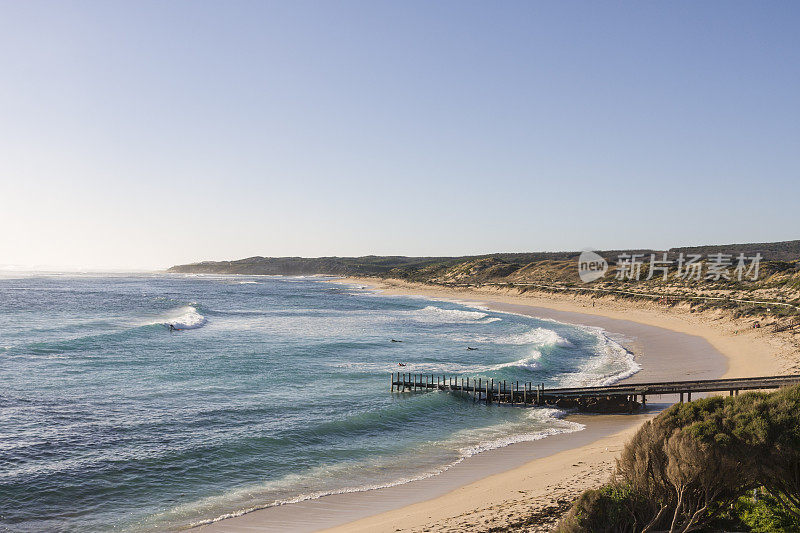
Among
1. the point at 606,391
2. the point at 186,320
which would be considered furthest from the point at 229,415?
the point at 186,320

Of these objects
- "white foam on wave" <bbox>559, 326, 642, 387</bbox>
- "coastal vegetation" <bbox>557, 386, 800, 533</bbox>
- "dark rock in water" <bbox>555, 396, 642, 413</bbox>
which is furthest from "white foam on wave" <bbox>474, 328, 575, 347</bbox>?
"coastal vegetation" <bbox>557, 386, 800, 533</bbox>

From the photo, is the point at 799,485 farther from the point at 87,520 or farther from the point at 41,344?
the point at 41,344

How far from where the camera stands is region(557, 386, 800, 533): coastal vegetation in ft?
30.4

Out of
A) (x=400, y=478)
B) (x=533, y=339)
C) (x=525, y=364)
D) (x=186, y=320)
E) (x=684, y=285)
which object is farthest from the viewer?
(x=684, y=285)

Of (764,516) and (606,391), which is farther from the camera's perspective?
(606,391)

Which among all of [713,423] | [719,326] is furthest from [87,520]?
[719,326]

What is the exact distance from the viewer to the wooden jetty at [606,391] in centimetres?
2558

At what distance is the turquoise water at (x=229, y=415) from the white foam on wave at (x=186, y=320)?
3451mm

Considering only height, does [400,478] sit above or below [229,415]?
below

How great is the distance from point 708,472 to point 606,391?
18415 millimetres

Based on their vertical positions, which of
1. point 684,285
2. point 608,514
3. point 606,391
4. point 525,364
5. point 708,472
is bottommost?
point 525,364

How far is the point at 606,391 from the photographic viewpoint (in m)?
27.0

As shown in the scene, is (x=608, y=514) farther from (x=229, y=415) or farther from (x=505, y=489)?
(x=229, y=415)

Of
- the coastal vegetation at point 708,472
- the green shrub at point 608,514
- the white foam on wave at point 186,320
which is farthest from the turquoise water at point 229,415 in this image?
the coastal vegetation at point 708,472
